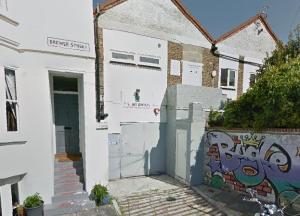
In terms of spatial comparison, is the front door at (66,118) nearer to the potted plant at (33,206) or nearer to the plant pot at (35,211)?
the potted plant at (33,206)

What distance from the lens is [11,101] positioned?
587cm

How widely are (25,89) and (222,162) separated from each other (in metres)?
7.62

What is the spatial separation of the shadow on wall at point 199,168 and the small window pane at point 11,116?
6.77m

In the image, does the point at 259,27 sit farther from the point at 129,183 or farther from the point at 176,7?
the point at 129,183

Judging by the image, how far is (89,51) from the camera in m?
7.33

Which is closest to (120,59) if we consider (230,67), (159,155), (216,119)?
(216,119)

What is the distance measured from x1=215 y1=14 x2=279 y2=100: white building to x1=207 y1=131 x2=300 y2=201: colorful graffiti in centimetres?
558

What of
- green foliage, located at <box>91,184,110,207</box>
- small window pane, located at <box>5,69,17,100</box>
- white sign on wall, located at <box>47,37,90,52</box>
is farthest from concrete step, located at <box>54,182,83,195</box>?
white sign on wall, located at <box>47,37,90,52</box>

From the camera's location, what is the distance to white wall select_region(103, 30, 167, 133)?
928 centimetres

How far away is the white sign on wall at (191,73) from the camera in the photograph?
11102mm

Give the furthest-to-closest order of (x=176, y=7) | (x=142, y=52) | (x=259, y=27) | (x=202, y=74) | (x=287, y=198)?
(x=259, y=27) < (x=202, y=74) < (x=176, y=7) < (x=142, y=52) < (x=287, y=198)

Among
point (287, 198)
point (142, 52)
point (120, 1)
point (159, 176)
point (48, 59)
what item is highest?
point (120, 1)

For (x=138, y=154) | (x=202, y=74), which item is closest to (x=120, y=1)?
(x=202, y=74)

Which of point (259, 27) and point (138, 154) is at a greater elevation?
point (259, 27)
